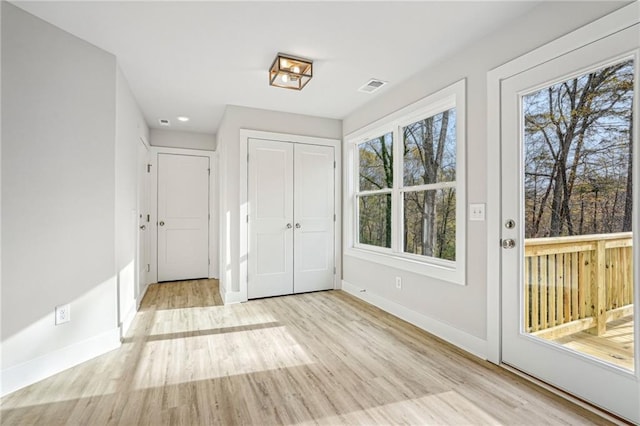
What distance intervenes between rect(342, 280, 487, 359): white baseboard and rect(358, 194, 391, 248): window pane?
65 centimetres

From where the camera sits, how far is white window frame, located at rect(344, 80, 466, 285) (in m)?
2.56

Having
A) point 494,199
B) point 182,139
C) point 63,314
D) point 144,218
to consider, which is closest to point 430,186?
point 494,199

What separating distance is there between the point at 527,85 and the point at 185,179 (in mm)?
4663

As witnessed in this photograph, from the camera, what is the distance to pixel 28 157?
6.72ft

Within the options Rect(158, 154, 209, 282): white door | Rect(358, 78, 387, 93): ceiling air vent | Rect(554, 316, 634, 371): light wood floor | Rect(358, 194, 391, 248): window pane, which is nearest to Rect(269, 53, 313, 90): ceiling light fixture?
Rect(358, 78, 387, 93): ceiling air vent

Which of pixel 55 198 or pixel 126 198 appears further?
pixel 126 198

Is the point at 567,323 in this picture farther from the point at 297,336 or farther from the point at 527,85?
the point at 297,336

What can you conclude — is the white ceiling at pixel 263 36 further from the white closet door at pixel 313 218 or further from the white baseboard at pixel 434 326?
the white baseboard at pixel 434 326

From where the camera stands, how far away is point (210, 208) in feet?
17.2

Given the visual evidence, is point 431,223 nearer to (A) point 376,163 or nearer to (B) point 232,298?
(A) point 376,163

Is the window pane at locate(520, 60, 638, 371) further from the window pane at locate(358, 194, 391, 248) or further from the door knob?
the window pane at locate(358, 194, 391, 248)

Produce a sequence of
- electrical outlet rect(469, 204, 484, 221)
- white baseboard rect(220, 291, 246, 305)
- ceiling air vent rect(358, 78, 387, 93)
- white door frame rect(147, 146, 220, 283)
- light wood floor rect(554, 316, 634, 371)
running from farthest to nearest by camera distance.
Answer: white door frame rect(147, 146, 220, 283), white baseboard rect(220, 291, 246, 305), ceiling air vent rect(358, 78, 387, 93), electrical outlet rect(469, 204, 484, 221), light wood floor rect(554, 316, 634, 371)

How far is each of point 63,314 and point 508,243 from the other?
317 cm

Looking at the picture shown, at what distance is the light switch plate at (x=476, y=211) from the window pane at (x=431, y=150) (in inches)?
14.9
